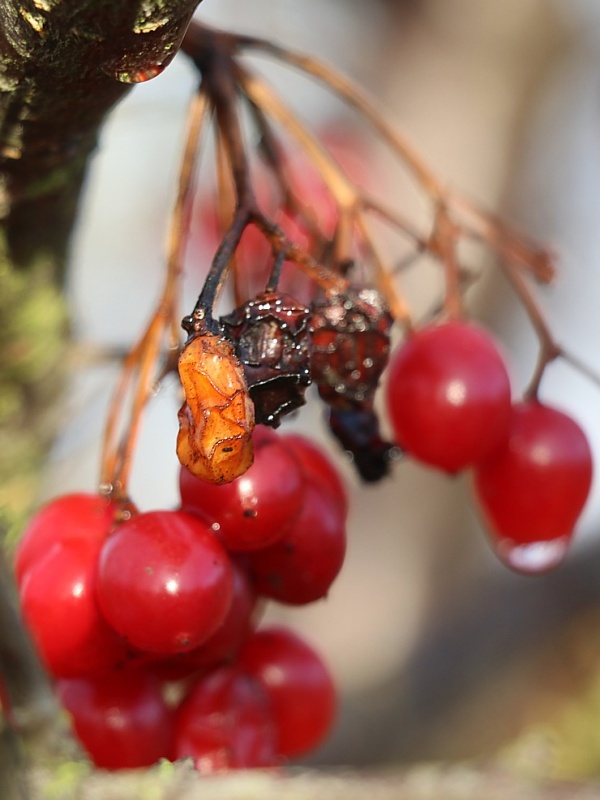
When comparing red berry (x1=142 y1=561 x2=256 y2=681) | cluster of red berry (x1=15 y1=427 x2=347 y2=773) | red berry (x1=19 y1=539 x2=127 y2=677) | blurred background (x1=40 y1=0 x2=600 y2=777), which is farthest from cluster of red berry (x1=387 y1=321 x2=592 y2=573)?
blurred background (x1=40 y1=0 x2=600 y2=777)

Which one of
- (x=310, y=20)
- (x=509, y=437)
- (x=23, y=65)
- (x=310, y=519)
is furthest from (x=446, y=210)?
(x=310, y=20)

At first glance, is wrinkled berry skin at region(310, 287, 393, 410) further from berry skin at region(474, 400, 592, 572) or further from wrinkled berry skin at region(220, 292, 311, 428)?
berry skin at region(474, 400, 592, 572)

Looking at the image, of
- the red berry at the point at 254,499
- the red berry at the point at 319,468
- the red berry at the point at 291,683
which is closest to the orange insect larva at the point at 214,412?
the red berry at the point at 254,499

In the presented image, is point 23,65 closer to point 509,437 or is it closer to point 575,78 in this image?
point 509,437

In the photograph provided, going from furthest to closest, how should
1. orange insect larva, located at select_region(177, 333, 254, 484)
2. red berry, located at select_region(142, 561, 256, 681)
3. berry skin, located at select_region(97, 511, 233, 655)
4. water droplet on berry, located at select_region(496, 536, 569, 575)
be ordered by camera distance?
water droplet on berry, located at select_region(496, 536, 569, 575), red berry, located at select_region(142, 561, 256, 681), berry skin, located at select_region(97, 511, 233, 655), orange insect larva, located at select_region(177, 333, 254, 484)

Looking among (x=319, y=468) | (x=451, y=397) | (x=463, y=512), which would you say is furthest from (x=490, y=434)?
(x=463, y=512)
